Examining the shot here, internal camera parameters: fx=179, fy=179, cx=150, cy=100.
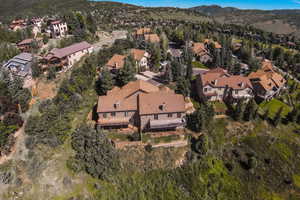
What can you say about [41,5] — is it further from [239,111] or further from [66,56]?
[239,111]

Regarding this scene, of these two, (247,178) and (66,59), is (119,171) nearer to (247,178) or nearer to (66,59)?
(247,178)

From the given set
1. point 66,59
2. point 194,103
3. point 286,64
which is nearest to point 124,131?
point 194,103

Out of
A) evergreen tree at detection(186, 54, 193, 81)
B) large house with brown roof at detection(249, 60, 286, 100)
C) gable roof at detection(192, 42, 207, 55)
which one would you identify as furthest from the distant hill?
large house with brown roof at detection(249, 60, 286, 100)

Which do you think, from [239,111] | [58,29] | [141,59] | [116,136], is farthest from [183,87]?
[58,29]

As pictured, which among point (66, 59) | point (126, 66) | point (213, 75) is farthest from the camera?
point (66, 59)

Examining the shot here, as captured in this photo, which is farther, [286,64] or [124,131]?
[286,64]

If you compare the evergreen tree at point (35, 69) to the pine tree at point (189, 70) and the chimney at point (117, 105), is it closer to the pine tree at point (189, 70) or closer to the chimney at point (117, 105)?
the chimney at point (117, 105)
